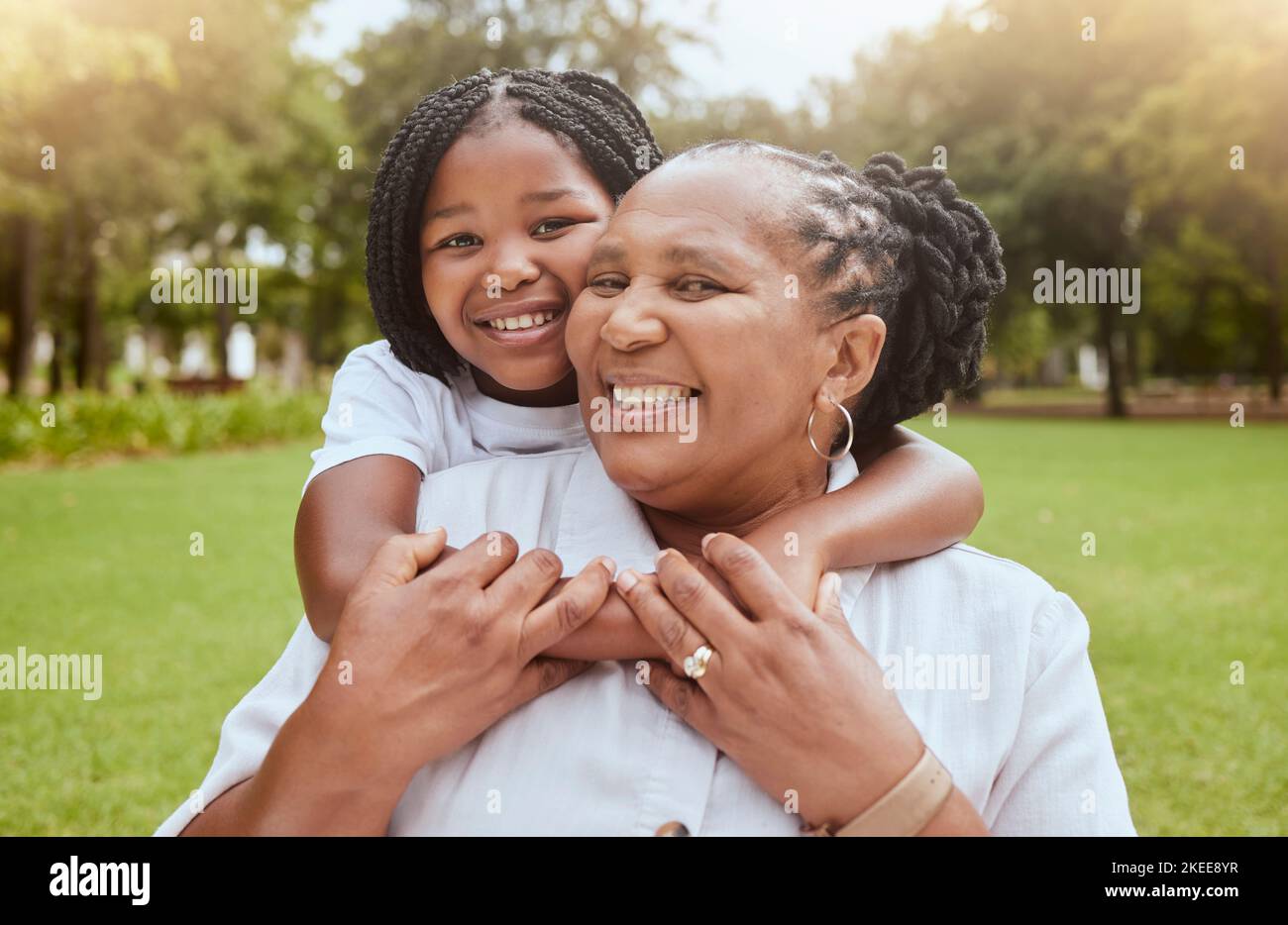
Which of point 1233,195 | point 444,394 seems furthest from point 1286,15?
point 444,394

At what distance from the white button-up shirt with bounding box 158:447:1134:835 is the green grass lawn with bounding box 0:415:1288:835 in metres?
3.25

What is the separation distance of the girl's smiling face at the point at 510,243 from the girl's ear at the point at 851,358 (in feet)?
2.44

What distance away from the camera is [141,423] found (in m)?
19.1

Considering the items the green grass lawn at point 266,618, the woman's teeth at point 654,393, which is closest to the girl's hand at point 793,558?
the woman's teeth at point 654,393

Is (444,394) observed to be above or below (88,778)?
above

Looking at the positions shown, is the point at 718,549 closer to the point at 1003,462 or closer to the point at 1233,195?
the point at 1003,462

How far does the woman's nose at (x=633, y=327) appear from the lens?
72.7 inches

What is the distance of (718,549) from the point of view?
1.75 m

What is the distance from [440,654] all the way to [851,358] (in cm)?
90

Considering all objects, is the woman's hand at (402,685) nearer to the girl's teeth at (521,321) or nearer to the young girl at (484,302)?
the young girl at (484,302)

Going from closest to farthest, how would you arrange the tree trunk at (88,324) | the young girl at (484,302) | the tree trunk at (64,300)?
the young girl at (484,302) → the tree trunk at (64,300) → the tree trunk at (88,324)

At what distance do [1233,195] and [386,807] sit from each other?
27161mm

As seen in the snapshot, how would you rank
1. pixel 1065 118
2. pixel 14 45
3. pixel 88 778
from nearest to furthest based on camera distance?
pixel 88 778
pixel 14 45
pixel 1065 118
